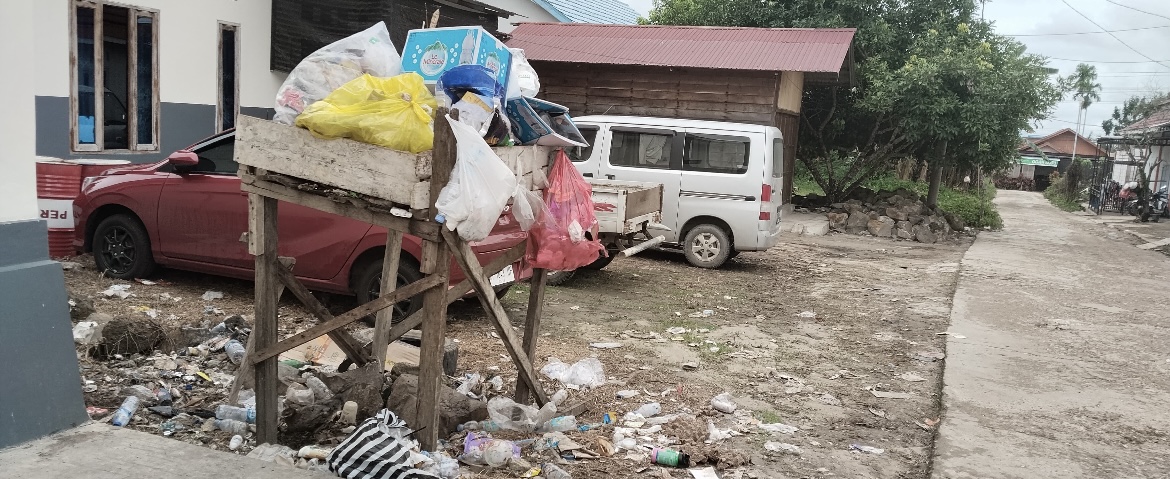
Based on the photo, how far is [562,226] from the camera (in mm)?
4352

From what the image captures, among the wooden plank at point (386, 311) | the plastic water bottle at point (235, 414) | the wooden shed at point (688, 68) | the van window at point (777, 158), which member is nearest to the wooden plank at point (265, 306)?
the plastic water bottle at point (235, 414)

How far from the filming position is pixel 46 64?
26.1 feet

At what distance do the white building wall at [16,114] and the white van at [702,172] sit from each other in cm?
712

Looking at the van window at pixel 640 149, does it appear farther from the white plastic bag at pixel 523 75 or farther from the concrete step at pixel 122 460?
the concrete step at pixel 122 460

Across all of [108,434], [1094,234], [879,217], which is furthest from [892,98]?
[108,434]

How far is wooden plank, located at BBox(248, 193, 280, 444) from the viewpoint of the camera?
390 centimetres

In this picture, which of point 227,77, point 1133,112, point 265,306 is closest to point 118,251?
point 227,77

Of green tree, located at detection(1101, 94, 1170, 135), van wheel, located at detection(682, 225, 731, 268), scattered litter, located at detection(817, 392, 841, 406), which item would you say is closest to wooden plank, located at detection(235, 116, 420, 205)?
scattered litter, located at detection(817, 392, 841, 406)

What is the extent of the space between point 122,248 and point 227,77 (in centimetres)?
357

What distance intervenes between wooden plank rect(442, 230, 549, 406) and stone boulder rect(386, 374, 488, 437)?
0.29 metres

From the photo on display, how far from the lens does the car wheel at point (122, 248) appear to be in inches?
283

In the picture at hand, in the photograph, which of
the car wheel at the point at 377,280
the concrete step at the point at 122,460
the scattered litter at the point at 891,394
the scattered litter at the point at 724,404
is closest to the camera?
the concrete step at the point at 122,460

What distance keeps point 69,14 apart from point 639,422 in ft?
22.9

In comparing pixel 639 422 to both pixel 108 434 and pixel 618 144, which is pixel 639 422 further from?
pixel 618 144
